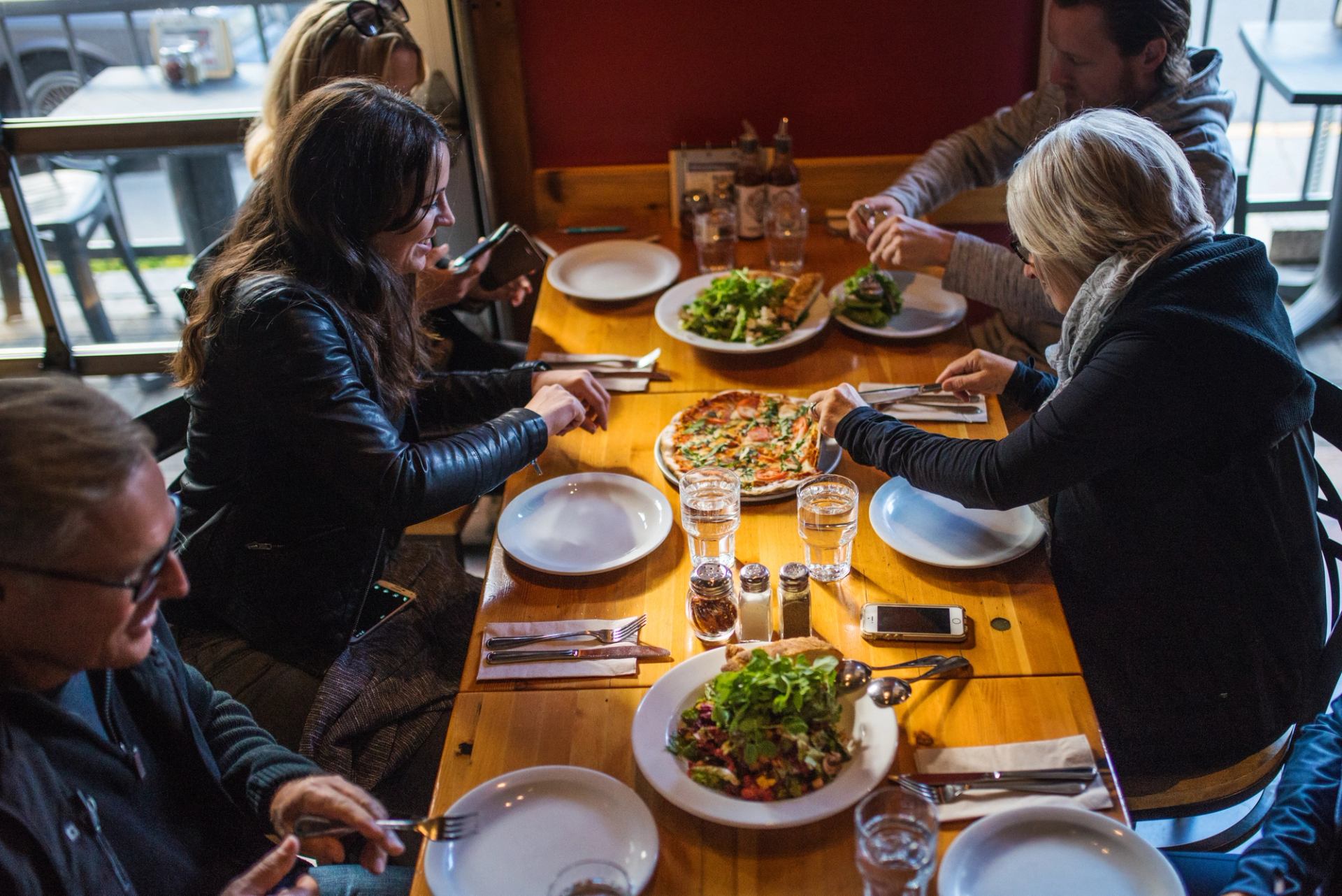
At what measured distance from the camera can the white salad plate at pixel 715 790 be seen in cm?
128

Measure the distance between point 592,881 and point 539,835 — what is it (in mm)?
139

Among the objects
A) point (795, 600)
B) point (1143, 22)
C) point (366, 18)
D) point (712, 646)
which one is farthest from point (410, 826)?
point (1143, 22)

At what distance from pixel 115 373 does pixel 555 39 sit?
196 cm

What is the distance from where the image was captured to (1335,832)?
4.50 ft

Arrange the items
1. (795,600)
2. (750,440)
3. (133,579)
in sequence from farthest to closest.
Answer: (750,440) < (795,600) < (133,579)

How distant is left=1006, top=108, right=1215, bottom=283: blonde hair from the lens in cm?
164

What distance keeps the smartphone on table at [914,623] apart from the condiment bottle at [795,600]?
0.09m

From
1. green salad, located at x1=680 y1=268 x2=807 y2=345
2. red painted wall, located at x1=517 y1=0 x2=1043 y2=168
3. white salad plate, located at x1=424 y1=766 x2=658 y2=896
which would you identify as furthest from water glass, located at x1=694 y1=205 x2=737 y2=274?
white salad plate, located at x1=424 y1=766 x2=658 y2=896

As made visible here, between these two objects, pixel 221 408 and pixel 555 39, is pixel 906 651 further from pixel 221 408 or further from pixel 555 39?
pixel 555 39

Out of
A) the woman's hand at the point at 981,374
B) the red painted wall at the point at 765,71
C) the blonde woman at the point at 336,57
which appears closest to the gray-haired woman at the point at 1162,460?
the woman's hand at the point at 981,374

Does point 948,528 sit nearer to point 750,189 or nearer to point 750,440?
point 750,440

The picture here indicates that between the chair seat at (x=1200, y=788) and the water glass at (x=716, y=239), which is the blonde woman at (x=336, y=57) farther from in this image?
the chair seat at (x=1200, y=788)

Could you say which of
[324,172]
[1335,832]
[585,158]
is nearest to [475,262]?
[585,158]

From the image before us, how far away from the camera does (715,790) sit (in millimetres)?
1312
